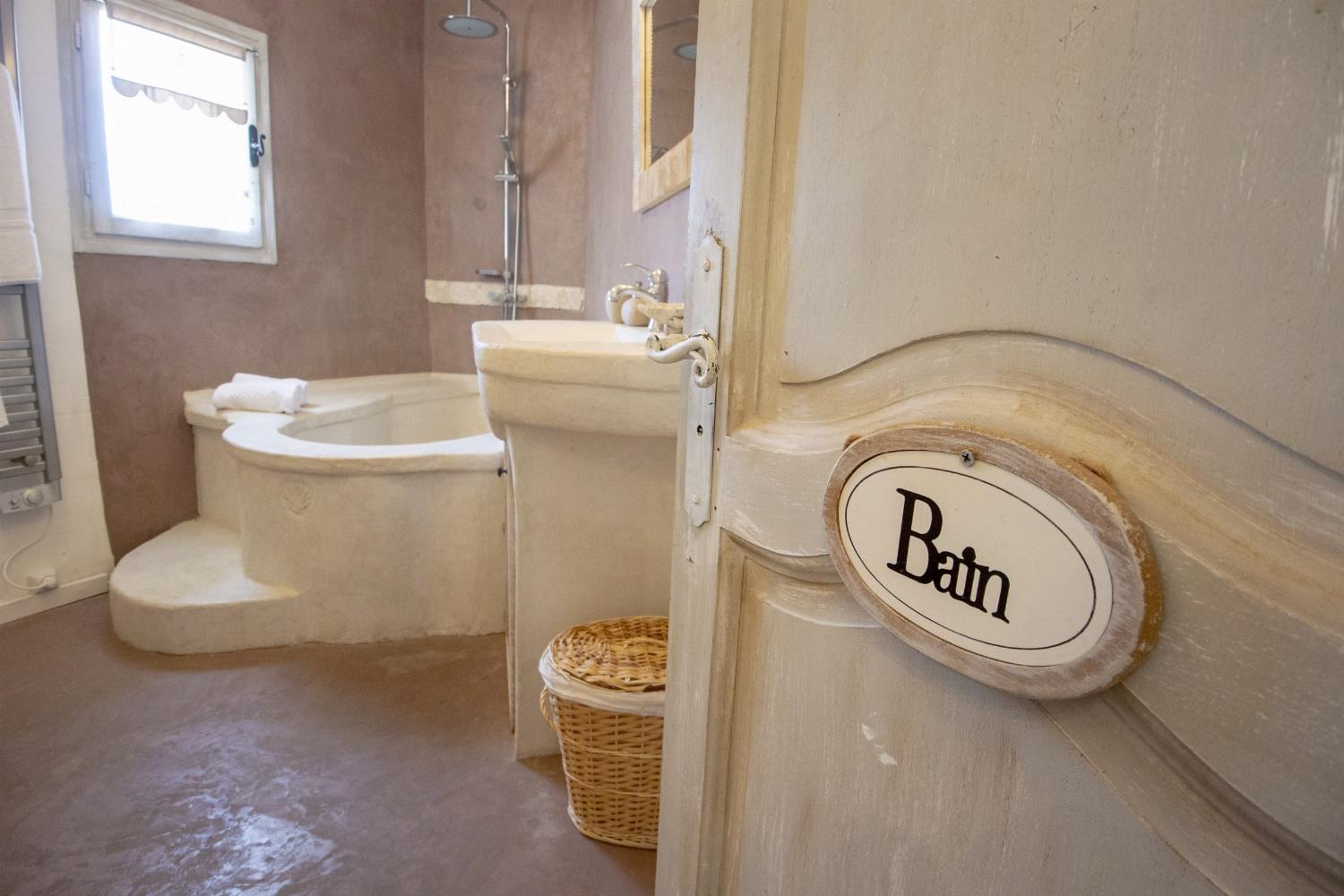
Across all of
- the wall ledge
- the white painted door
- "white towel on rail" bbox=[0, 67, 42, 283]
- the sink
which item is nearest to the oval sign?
the white painted door

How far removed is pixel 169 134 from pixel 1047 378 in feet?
9.90

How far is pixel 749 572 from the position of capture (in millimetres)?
566

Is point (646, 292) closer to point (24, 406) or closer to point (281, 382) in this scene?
point (281, 382)

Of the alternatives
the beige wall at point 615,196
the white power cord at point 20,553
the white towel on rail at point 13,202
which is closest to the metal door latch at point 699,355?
the beige wall at point 615,196

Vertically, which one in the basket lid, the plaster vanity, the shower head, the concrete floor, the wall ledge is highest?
the shower head

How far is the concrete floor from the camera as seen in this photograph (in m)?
1.21

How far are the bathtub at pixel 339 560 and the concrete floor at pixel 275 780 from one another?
0.09 m

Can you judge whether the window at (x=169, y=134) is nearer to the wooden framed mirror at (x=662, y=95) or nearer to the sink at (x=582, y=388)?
the wooden framed mirror at (x=662, y=95)

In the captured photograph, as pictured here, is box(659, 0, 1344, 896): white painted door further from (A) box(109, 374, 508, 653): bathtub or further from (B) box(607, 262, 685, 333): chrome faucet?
(A) box(109, 374, 508, 653): bathtub

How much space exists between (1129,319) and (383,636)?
2076 millimetres

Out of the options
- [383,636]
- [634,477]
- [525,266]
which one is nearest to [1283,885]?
[634,477]

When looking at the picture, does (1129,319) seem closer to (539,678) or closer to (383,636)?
(539,678)

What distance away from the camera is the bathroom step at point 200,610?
74.7 inches

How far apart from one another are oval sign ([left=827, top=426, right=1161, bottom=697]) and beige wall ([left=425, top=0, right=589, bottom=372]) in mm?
2945
